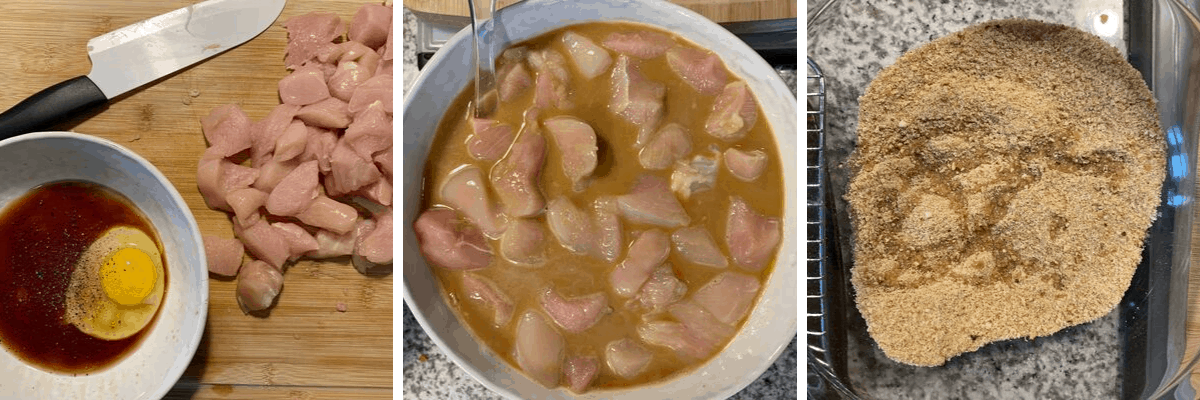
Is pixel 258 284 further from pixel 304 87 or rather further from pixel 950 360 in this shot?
pixel 950 360

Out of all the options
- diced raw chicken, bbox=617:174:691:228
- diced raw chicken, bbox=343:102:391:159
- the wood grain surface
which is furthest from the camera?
diced raw chicken, bbox=343:102:391:159

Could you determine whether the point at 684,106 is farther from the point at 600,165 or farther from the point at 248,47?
the point at 248,47

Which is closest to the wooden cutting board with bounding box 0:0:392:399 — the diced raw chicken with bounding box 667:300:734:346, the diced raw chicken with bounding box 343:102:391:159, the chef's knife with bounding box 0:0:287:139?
the chef's knife with bounding box 0:0:287:139

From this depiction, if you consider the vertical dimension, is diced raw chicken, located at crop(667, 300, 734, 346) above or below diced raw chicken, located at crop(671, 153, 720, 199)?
below

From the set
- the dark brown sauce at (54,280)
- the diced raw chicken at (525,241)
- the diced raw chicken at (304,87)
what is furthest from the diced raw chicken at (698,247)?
the dark brown sauce at (54,280)

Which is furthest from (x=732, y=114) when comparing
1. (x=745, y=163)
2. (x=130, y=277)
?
(x=130, y=277)

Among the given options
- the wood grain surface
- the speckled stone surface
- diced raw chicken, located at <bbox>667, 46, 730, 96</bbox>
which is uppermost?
the wood grain surface

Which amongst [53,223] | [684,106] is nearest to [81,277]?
[53,223]

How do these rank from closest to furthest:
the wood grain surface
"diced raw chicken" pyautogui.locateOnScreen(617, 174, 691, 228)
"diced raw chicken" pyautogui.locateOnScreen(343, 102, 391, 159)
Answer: "diced raw chicken" pyautogui.locateOnScreen(617, 174, 691, 228) → the wood grain surface → "diced raw chicken" pyautogui.locateOnScreen(343, 102, 391, 159)

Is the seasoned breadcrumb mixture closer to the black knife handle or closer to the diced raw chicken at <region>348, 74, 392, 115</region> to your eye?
the diced raw chicken at <region>348, 74, 392, 115</region>

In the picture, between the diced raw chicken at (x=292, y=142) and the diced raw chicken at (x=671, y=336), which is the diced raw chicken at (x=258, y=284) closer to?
Result: the diced raw chicken at (x=292, y=142)
